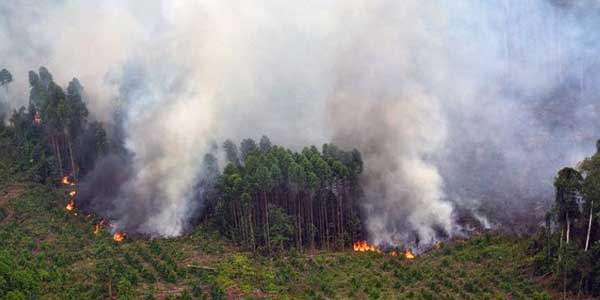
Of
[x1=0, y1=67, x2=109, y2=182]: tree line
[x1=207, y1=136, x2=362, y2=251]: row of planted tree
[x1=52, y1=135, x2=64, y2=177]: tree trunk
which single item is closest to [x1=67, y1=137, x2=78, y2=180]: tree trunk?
[x1=0, y1=67, x2=109, y2=182]: tree line

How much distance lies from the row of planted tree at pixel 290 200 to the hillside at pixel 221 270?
2.72m

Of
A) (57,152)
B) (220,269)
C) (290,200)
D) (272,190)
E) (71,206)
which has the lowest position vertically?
(220,269)

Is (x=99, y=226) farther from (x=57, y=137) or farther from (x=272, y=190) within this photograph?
(x=272, y=190)

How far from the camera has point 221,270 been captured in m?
65.7

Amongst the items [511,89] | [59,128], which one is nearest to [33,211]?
[59,128]

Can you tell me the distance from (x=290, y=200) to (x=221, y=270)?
12957 mm

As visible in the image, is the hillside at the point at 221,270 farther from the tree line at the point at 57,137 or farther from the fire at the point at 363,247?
the tree line at the point at 57,137

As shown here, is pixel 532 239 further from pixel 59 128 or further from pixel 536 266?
pixel 59 128

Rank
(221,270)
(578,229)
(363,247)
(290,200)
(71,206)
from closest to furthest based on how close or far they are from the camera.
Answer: (578,229), (221,270), (290,200), (363,247), (71,206)

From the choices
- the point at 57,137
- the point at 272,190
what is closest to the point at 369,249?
the point at 272,190

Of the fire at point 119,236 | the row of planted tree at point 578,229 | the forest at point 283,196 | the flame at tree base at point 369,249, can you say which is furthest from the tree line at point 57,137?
the row of planted tree at point 578,229

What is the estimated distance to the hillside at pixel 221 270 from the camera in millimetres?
59156

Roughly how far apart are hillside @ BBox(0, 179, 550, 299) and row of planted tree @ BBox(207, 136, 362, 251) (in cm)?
272

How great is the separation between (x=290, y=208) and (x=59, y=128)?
3446 cm
